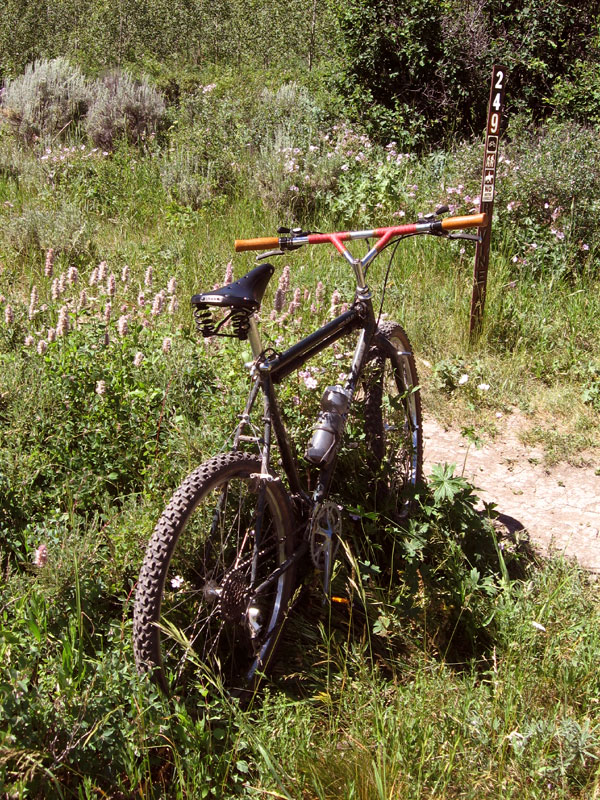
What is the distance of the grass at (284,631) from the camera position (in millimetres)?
2268

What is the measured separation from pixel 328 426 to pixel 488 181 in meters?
2.80

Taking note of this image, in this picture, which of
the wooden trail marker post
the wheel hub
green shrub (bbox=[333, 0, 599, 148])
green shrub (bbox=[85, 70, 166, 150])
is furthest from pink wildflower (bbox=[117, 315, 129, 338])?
green shrub (bbox=[333, 0, 599, 148])

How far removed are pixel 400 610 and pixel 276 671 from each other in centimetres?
52

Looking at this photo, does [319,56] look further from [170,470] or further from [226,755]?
[226,755]

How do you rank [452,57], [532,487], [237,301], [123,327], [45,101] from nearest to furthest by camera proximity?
[237,301], [123,327], [532,487], [452,57], [45,101]

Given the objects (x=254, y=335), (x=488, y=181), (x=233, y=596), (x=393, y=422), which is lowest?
(x=233, y=596)

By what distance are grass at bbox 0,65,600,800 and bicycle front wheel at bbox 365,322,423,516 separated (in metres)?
0.25

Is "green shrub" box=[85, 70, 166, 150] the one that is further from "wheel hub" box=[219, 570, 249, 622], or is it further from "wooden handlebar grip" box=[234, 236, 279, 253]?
"wheel hub" box=[219, 570, 249, 622]

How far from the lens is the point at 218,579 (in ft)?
8.93

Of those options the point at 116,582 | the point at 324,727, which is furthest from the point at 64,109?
the point at 324,727

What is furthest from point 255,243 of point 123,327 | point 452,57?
point 452,57

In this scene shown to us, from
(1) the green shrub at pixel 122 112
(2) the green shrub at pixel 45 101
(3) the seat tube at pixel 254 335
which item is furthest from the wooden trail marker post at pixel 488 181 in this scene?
(2) the green shrub at pixel 45 101

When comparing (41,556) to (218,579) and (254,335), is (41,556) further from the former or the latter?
(254,335)

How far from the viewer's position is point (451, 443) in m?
4.73
